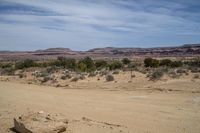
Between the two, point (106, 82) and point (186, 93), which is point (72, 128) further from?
point (106, 82)

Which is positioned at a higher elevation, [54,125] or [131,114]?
[54,125]

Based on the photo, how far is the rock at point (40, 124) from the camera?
981 centimetres

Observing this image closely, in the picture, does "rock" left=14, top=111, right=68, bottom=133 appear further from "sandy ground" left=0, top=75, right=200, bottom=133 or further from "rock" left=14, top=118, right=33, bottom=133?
"sandy ground" left=0, top=75, right=200, bottom=133

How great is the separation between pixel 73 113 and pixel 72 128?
3102 millimetres

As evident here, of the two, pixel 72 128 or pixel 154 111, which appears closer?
pixel 72 128

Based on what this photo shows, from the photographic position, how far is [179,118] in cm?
1285

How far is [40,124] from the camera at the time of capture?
10016 millimetres

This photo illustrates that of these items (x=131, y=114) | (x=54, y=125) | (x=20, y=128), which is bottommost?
(x=131, y=114)

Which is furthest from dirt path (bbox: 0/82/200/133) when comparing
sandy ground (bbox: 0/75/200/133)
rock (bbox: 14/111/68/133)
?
rock (bbox: 14/111/68/133)

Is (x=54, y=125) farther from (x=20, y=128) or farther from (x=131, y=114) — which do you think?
(x=131, y=114)

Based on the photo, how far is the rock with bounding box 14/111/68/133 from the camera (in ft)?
32.2

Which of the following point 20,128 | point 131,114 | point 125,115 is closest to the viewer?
point 20,128

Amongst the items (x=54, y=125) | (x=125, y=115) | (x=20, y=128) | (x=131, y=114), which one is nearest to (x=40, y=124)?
(x=54, y=125)

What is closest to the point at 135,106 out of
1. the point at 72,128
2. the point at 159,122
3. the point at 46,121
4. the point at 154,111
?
the point at 154,111
